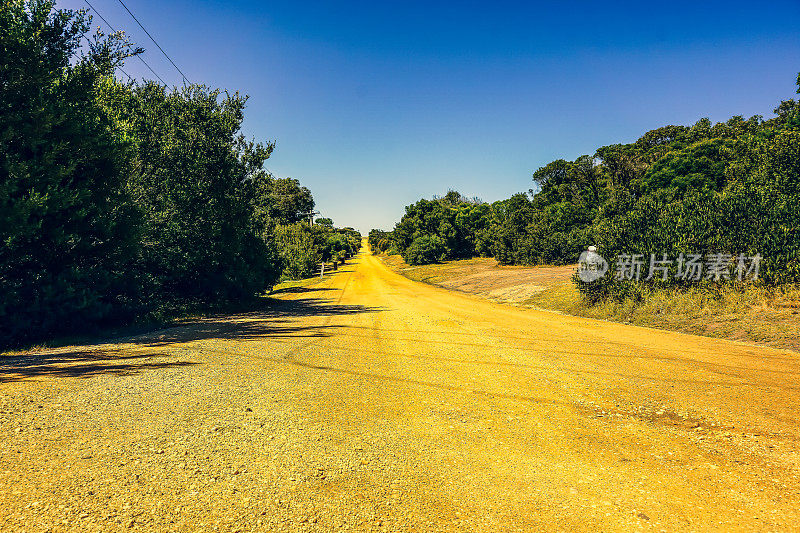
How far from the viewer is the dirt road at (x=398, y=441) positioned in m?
3.08

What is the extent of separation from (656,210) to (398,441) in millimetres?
15718

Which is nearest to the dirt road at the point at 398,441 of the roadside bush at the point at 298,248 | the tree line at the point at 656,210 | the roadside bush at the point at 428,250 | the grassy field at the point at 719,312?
the grassy field at the point at 719,312

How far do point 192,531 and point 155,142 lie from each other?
1714 cm

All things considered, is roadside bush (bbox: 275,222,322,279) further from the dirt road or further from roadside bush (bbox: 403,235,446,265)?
the dirt road

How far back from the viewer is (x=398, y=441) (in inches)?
173

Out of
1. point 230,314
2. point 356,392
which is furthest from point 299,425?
point 230,314

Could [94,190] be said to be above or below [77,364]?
above

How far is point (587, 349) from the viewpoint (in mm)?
9086

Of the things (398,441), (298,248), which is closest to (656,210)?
(398,441)

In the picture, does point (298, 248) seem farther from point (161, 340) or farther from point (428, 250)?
point (161, 340)

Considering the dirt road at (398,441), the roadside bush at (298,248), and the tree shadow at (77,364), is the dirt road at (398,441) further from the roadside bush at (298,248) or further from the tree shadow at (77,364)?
the roadside bush at (298,248)

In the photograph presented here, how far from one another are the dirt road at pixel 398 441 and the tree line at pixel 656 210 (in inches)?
252

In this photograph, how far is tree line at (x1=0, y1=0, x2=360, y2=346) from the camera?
8969 mm

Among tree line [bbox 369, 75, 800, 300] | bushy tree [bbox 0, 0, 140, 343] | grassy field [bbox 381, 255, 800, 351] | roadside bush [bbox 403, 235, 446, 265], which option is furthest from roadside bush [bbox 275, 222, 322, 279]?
grassy field [bbox 381, 255, 800, 351]
